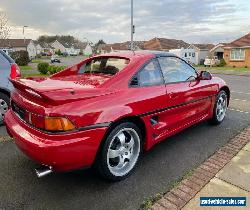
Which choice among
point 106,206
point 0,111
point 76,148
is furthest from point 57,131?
point 0,111

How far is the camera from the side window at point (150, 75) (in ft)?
11.6

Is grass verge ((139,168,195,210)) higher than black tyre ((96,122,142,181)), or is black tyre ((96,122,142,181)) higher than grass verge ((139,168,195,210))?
black tyre ((96,122,142,181))

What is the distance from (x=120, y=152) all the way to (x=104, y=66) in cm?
141

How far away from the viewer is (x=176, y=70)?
13.9ft

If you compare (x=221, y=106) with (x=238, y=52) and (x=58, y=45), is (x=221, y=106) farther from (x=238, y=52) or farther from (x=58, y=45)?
(x=58, y=45)

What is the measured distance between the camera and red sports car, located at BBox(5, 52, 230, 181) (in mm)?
2664

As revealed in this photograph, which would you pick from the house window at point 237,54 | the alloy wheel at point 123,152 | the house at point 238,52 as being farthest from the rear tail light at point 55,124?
the house window at point 237,54

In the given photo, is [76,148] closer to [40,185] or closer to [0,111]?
[40,185]

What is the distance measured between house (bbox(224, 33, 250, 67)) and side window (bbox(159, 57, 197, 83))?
33.6 metres

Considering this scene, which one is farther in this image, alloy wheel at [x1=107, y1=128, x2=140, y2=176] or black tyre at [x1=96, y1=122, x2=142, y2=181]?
alloy wheel at [x1=107, y1=128, x2=140, y2=176]

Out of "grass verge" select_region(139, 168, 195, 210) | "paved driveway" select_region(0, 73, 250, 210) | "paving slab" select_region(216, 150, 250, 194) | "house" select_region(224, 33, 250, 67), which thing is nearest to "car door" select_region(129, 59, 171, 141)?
"paved driveway" select_region(0, 73, 250, 210)

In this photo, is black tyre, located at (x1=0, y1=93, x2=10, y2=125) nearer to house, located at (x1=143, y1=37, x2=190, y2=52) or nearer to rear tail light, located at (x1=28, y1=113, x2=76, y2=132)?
rear tail light, located at (x1=28, y1=113, x2=76, y2=132)

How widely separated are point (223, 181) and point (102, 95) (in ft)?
5.86

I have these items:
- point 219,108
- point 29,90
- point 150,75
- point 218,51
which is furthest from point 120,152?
point 218,51
